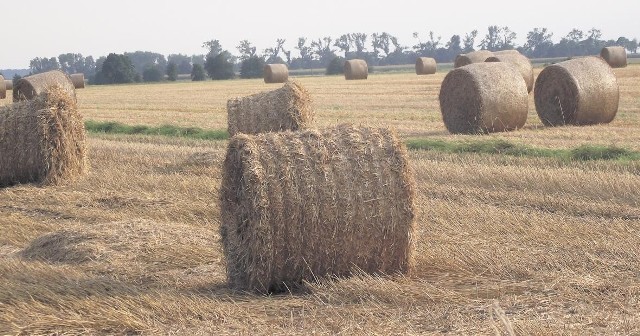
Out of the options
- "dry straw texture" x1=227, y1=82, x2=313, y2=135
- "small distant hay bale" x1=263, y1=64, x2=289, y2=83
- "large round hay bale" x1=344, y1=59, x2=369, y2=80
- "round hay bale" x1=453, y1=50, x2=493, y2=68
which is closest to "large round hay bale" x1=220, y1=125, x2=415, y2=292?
"dry straw texture" x1=227, y1=82, x2=313, y2=135

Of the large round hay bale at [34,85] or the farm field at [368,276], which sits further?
the large round hay bale at [34,85]

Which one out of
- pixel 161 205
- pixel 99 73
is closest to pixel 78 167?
pixel 161 205

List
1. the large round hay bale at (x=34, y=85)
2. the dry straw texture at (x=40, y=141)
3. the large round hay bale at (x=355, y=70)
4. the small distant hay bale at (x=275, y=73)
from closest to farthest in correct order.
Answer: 1. the dry straw texture at (x=40, y=141)
2. the large round hay bale at (x=34, y=85)
3. the small distant hay bale at (x=275, y=73)
4. the large round hay bale at (x=355, y=70)

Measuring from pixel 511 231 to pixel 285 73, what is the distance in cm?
3795

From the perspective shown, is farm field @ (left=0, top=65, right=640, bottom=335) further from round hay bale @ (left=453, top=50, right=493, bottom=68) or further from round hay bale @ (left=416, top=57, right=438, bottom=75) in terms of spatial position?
round hay bale @ (left=416, top=57, right=438, bottom=75)

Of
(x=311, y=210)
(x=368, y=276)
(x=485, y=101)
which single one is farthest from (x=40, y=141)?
(x=485, y=101)

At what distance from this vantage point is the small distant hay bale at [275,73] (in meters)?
44.8

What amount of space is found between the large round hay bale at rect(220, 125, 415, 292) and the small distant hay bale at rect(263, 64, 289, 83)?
125 ft

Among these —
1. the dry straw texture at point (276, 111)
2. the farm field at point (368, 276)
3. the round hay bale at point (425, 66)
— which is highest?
the dry straw texture at point (276, 111)

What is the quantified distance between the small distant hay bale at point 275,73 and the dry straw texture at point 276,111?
30.2m

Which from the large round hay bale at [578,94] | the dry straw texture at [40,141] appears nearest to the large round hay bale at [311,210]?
the dry straw texture at [40,141]

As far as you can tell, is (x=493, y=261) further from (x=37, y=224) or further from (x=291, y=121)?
(x=291, y=121)

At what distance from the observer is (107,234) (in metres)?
8.06

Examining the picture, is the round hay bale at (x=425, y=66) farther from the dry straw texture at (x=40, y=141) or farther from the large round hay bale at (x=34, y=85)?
the dry straw texture at (x=40, y=141)
